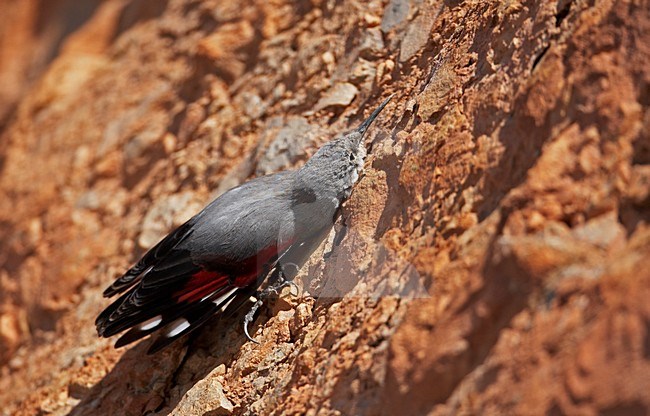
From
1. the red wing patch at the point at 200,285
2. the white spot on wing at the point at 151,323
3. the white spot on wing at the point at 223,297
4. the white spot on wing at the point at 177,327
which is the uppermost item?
the red wing patch at the point at 200,285

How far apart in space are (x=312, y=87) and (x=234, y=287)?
1.38 m

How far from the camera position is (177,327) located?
310 centimetres

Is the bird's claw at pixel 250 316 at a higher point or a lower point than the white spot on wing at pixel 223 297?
lower

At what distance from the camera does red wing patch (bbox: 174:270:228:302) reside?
10.1ft

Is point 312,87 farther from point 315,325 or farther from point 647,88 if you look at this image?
point 647,88

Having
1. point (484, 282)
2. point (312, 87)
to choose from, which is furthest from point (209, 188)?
point (484, 282)

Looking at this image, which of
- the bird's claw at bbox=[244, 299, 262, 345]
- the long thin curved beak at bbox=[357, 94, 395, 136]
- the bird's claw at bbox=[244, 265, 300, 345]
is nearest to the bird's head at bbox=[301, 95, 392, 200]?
the long thin curved beak at bbox=[357, 94, 395, 136]

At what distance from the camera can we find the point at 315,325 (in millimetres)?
2732

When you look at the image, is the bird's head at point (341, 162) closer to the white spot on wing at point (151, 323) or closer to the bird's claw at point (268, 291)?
the bird's claw at point (268, 291)

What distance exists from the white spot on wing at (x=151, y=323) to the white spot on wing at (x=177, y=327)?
61 millimetres

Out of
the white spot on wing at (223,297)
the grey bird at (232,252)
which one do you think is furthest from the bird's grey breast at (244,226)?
the white spot on wing at (223,297)

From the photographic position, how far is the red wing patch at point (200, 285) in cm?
308

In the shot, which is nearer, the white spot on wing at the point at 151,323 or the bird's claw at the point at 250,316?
the bird's claw at the point at 250,316

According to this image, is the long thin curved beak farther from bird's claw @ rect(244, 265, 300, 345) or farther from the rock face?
bird's claw @ rect(244, 265, 300, 345)
